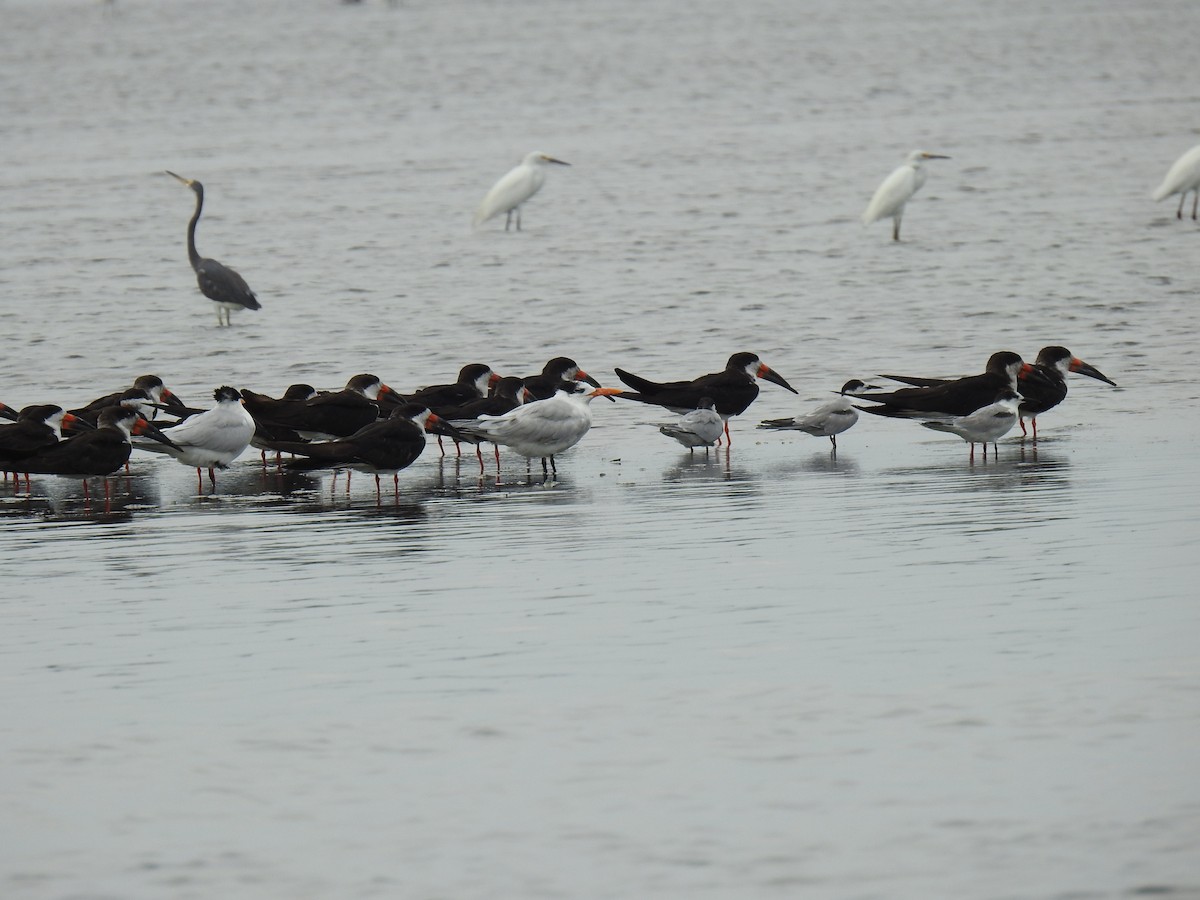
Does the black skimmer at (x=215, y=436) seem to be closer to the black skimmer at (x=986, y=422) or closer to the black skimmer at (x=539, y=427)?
the black skimmer at (x=539, y=427)

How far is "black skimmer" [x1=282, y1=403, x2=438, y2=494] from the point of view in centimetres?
1301

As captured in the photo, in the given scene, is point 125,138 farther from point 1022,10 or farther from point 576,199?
point 1022,10

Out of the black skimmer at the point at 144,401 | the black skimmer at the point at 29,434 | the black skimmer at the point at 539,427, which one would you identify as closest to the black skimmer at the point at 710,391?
the black skimmer at the point at 539,427

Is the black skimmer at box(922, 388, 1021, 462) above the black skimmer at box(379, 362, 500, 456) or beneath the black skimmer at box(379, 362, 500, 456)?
beneath

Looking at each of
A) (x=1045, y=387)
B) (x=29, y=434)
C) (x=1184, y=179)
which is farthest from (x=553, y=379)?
(x=1184, y=179)

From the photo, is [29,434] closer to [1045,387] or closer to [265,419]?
[265,419]

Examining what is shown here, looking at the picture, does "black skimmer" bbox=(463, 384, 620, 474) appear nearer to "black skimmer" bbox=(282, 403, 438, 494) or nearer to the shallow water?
the shallow water

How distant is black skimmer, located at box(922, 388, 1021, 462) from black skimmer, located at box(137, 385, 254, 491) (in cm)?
491

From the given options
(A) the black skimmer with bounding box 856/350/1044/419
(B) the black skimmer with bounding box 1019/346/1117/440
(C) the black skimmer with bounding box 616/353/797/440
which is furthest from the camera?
(C) the black skimmer with bounding box 616/353/797/440

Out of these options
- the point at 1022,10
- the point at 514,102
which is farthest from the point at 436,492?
the point at 1022,10

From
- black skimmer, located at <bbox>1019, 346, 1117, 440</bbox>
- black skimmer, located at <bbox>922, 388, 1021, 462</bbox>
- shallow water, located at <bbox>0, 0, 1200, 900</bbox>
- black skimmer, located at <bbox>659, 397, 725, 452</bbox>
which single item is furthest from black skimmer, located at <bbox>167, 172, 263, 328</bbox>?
black skimmer, located at <bbox>922, 388, 1021, 462</bbox>

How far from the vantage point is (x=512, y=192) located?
3247 centimetres

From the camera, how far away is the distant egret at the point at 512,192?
3222cm

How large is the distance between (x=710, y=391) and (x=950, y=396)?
78.4 inches
